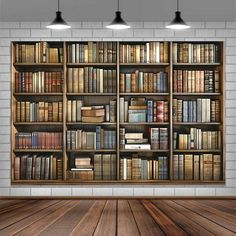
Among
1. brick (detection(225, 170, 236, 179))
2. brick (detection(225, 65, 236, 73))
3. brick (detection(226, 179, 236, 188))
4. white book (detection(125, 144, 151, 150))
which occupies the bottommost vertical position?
brick (detection(226, 179, 236, 188))

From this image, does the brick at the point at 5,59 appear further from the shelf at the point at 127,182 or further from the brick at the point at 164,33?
the brick at the point at 164,33

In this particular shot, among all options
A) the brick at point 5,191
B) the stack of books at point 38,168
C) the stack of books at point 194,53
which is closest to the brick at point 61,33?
the stack of books at point 194,53

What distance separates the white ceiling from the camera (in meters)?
4.90

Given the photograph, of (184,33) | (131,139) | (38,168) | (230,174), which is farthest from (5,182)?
(184,33)

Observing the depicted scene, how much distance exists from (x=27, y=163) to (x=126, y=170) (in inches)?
51.5

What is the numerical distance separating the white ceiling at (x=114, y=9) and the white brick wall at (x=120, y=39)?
0.13 metres

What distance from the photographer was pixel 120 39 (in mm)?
5730

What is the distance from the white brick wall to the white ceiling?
0.42ft

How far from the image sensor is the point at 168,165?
5.79 meters

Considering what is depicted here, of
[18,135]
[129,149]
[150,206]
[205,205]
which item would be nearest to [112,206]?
[150,206]

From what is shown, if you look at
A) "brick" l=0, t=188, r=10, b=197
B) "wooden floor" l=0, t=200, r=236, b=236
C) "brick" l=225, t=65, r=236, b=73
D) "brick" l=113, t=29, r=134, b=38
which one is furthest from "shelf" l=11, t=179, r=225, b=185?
"wooden floor" l=0, t=200, r=236, b=236

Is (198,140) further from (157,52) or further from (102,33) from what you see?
(102,33)

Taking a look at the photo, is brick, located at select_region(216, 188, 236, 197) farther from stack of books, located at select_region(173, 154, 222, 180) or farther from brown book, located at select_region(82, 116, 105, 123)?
brown book, located at select_region(82, 116, 105, 123)

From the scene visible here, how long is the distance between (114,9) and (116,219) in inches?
127
